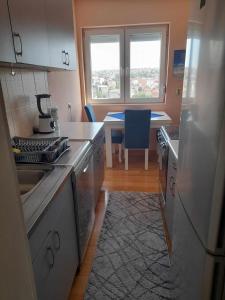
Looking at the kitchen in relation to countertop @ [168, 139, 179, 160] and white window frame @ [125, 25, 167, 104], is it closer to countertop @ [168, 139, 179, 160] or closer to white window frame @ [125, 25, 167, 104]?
countertop @ [168, 139, 179, 160]

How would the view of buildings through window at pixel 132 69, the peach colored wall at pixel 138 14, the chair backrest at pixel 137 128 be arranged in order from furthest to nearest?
the view of buildings through window at pixel 132 69
the peach colored wall at pixel 138 14
the chair backrest at pixel 137 128

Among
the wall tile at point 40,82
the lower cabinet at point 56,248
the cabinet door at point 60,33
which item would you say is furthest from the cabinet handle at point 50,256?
the wall tile at point 40,82

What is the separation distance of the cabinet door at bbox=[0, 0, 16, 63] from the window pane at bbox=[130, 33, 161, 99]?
307 cm

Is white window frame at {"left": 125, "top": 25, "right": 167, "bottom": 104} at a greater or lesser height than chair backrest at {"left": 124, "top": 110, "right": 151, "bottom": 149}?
greater

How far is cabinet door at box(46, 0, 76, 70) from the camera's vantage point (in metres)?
1.71

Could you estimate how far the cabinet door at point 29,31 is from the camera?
1174 millimetres

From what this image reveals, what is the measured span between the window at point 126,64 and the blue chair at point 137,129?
0.96 metres

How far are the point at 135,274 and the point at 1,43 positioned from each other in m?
1.72

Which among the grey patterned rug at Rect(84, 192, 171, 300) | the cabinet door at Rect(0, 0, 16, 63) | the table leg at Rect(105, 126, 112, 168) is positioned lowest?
the grey patterned rug at Rect(84, 192, 171, 300)

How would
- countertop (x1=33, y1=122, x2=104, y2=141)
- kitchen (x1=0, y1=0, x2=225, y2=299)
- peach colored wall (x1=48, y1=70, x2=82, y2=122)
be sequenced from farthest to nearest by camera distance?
1. peach colored wall (x1=48, y1=70, x2=82, y2=122)
2. countertop (x1=33, y1=122, x2=104, y2=141)
3. kitchen (x1=0, y1=0, x2=225, y2=299)

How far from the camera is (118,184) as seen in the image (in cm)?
311

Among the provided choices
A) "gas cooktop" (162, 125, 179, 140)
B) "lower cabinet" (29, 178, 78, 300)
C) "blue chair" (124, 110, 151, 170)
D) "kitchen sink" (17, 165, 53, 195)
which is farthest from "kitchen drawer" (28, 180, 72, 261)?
"blue chair" (124, 110, 151, 170)

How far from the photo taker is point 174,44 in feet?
12.0

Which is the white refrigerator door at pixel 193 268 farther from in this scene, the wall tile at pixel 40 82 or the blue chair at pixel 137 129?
the blue chair at pixel 137 129
